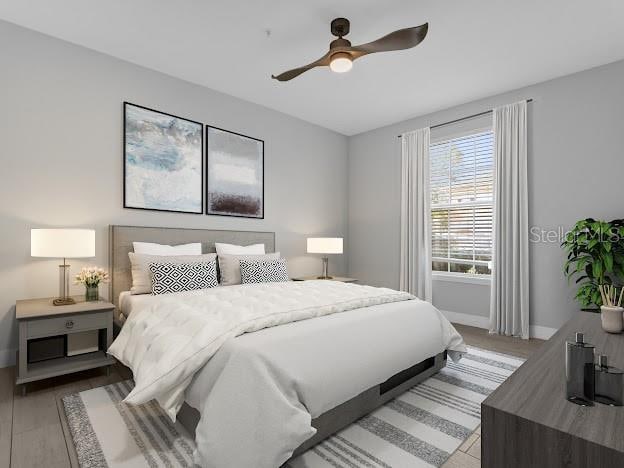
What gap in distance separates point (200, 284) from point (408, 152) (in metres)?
3.43

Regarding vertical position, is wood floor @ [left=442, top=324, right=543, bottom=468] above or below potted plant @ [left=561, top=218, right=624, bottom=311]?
below

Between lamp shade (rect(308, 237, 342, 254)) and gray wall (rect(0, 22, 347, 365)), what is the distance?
111 centimetres

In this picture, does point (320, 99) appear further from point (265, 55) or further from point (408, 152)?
point (408, 152)

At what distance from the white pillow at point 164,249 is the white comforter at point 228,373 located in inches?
37.0

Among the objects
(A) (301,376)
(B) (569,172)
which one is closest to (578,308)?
(B) (569,172)

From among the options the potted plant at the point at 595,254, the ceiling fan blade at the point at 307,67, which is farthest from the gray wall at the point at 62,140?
the potted plant at the point at 595,254

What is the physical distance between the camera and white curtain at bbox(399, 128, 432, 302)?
185 inches

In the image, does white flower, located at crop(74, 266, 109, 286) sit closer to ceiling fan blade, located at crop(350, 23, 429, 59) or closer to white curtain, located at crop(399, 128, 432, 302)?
ceiling fan blade, located at crop(350, 23, 429, 59)

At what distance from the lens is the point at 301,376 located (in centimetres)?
164

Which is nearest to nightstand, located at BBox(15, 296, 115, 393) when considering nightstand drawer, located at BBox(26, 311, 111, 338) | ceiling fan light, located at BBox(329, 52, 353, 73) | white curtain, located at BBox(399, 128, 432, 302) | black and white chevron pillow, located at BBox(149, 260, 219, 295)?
nightstand drawer, located at BBox(26, 311, 111, 338)

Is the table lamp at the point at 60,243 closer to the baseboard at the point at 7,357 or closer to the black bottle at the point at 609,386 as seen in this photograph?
the baseboard at the point at 7,357

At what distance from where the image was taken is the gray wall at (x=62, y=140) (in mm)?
2809

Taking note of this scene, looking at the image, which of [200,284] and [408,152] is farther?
[408,152]

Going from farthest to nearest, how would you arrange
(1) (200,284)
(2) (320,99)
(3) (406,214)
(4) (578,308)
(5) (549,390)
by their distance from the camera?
1. (3) (406,214)
2. (2) (320,99)
3. (4) (578,308)
4. (1) (200,284)
5. (5) (549,390)
